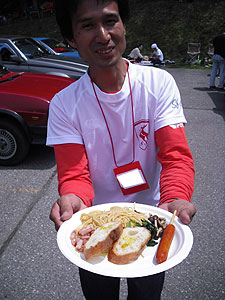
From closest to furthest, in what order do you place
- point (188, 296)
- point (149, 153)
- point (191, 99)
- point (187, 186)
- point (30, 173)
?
point (187, 186) → point (149, 153) → point (188, 296) → point (30, 173) → point (191, 99)

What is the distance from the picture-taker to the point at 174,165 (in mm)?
1552

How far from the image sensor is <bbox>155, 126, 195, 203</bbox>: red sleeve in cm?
151

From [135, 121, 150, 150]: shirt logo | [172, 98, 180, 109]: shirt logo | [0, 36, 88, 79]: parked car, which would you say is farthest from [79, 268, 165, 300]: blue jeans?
[0, 36, 88, 79]: parked car

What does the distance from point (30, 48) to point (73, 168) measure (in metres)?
7.32

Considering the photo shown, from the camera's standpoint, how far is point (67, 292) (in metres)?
2.48

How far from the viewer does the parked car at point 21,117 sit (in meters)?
4.35

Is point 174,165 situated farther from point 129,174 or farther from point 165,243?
point 165,243

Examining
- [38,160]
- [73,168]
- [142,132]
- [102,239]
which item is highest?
[142,132]

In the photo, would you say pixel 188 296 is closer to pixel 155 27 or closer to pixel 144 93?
pixel 144 93

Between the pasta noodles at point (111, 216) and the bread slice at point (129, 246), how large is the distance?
8cm

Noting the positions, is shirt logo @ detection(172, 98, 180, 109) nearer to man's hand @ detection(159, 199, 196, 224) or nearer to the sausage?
man's hand @ detection(159, 199, 196, 224)

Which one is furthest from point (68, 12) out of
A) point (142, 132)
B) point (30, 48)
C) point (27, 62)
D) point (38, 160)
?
point (30, 48)

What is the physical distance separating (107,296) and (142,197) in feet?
2.25

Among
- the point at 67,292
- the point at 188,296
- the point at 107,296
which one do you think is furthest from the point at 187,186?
the point at 67,292
